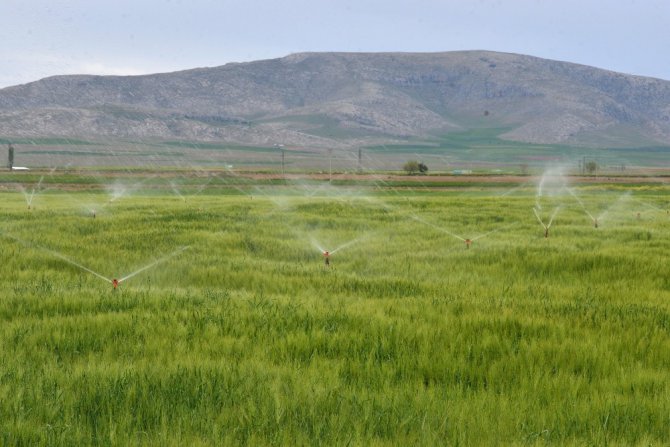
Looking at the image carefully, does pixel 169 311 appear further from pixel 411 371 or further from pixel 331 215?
pixel 331 215

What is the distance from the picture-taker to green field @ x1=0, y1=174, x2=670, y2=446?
4402 millimetres

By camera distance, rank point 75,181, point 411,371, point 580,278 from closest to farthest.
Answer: point 411,371
point 580,278
point 75,181

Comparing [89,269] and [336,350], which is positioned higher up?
[336,350]

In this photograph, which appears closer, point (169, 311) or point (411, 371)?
point (411, 371)

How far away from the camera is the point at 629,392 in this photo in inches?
209

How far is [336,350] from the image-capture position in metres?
6.38

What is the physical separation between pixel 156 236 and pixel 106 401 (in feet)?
41.4

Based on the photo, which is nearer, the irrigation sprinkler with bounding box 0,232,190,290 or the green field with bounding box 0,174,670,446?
the green field with bounding box 0,174,670,446

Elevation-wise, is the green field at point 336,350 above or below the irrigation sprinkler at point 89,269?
above

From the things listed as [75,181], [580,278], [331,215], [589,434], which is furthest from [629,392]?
[75,181]

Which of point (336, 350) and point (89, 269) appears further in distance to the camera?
point (89, 269)

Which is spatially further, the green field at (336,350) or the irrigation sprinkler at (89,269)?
the irrigation sprinkler at (89,269)

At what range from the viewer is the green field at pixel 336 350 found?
14.4 ft

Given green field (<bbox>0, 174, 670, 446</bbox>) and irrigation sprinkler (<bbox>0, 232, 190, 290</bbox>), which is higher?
green field (<bbox>0, 174, 670, 446</bbox>)
